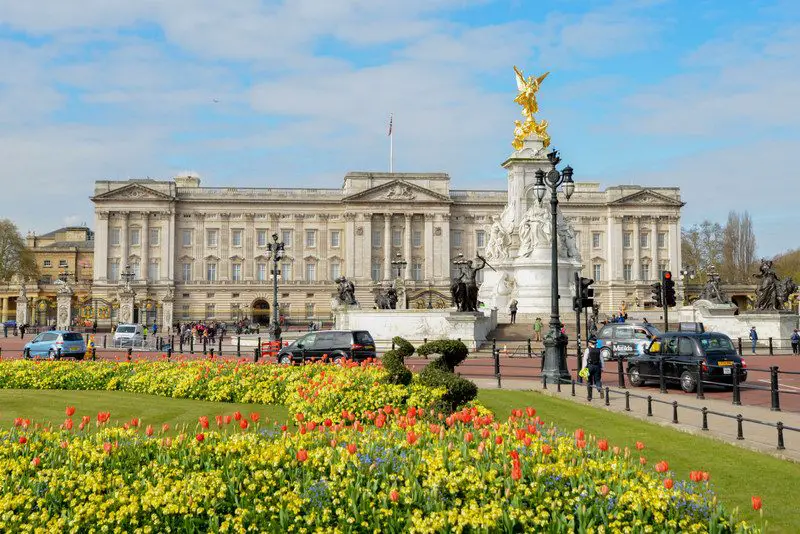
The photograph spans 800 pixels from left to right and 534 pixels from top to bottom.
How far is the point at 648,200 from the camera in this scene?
94.8 metres

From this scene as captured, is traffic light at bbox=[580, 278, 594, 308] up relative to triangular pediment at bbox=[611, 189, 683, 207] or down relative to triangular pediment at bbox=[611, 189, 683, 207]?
down

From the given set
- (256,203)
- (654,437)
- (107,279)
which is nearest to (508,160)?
(654,437)

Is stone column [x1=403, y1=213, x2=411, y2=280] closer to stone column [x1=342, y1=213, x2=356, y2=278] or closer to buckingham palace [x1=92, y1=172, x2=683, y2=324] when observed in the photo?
buckingham palace [x1=92, y1=172, x2=683, y2=324]

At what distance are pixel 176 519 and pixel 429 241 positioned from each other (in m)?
86.5

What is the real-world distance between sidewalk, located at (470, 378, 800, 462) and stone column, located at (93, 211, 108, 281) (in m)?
79.2

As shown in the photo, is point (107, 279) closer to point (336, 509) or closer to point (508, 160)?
point (508, 160)

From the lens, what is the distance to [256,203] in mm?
91875

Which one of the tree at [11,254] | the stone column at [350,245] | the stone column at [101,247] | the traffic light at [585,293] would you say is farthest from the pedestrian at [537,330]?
the tree at [11,254]

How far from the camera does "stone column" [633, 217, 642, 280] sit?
94.8 metres

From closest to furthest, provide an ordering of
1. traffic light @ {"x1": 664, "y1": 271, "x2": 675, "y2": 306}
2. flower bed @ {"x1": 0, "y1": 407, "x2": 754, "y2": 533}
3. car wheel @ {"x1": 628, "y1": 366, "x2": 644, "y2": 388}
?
1. flower bed @ {"x1": 0, "y1": 407, "x2": 754, "y2": 533}
2. car wheel @ {"x1": 628, "y1": 366, "x2": 644, "y2": 388}
3. traffic light @ {"x1": 664, "y1": 271, "x2": 675, "y2": 306}

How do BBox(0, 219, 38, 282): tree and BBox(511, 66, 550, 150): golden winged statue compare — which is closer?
BBox(511, 66, 550, 150): golden winged statue

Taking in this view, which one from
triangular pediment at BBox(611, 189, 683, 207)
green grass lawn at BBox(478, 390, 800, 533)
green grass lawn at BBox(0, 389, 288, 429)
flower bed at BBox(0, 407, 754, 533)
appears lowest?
green grass lawn at BBox(478, 390, 800, 533)

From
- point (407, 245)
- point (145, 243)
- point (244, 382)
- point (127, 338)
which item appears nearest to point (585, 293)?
point (244, 382)

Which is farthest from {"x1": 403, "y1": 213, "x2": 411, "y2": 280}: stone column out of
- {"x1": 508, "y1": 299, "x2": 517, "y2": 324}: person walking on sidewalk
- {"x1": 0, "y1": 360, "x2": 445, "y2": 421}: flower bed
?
{"x1": 0, "y1": 360, "x2": 445, "y2": 421}: flower bed
